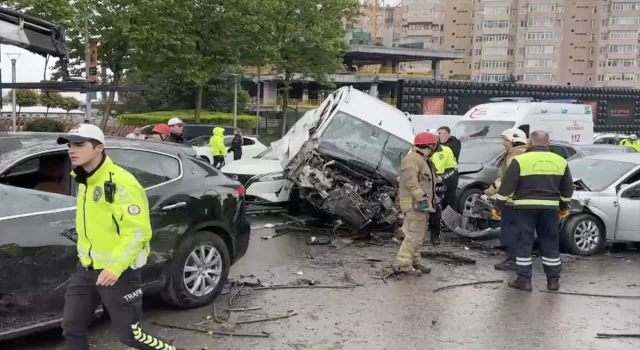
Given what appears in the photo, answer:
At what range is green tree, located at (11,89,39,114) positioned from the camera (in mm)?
39094

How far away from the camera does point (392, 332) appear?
17.2ft

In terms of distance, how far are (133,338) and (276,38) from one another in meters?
29.3

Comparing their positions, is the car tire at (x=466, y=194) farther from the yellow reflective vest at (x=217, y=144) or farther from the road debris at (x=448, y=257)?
the yellow reflective vest at (x=217, y=144)

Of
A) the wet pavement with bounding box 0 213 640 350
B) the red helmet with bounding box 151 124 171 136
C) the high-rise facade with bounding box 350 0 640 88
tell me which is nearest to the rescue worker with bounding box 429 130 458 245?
the wet pavement with bounding box 0 213 640 350

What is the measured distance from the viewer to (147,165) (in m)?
5.22

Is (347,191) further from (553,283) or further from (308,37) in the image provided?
(308,37)

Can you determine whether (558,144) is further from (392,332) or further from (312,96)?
(312,96)

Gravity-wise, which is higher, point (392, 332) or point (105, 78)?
point (105, 78)

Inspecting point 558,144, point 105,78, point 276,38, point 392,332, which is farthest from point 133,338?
point 276,38

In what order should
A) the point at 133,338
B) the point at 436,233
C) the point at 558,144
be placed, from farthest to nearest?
1. the point at 558,144
2. the point at 436,233
3. the point at 133,338

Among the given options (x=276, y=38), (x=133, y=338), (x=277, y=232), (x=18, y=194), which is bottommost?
(x=277, y=232)

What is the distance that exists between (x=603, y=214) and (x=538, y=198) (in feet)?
8.62

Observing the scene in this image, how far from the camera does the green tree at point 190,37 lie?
22.9 meters

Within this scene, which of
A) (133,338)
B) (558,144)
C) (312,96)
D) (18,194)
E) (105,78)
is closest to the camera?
(133,338)
